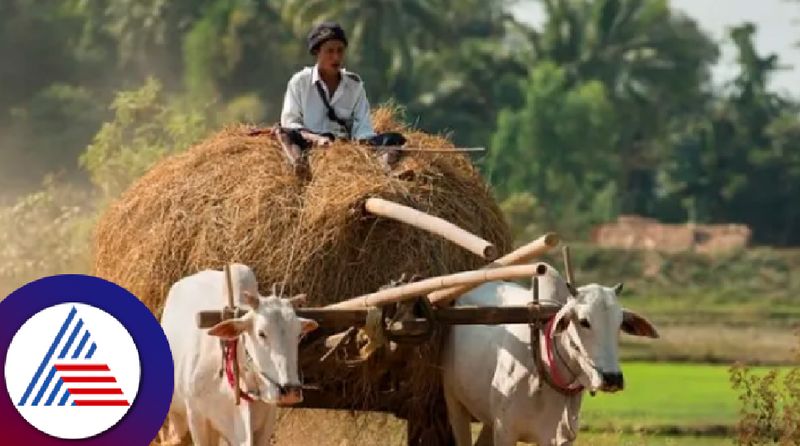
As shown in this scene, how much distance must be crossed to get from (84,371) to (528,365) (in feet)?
6.94

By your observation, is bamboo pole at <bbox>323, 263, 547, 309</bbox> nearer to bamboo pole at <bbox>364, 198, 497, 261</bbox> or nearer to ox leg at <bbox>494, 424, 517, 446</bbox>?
bamboo pole at <bbox>364, 198, 497, 261</bbox>

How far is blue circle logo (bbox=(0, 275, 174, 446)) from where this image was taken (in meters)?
6.35

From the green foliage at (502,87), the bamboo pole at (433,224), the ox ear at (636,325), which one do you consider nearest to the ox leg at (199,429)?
the bamboo pole at (433,224)

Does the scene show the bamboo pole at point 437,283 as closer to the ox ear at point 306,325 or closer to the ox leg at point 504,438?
the ox ear at point 306,325

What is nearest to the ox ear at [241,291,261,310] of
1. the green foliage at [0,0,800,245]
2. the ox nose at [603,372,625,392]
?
the ox nose at [603,372,625,392]

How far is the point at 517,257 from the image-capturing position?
7387 mm

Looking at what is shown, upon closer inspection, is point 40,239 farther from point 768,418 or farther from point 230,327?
point 230,327

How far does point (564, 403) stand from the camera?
25.7ft

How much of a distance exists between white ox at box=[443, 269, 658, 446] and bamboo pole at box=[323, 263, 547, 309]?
43cm

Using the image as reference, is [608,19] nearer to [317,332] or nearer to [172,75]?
[172,75]

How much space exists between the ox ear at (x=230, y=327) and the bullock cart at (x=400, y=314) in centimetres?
13

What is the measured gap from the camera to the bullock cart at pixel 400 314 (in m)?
7.30

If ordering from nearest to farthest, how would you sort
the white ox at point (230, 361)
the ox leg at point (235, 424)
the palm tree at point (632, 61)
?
the white ox at point (230, 361)
the ox leg at point (235, 424)
the palm tree at point (632, 61)

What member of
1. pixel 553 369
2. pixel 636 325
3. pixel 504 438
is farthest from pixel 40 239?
pixel 636 325
